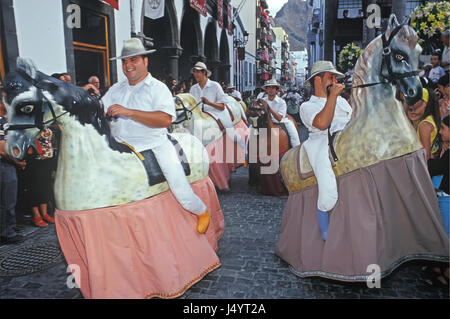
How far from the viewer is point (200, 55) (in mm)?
15945

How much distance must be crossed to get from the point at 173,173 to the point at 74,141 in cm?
84

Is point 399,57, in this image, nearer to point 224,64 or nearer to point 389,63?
point 389,63

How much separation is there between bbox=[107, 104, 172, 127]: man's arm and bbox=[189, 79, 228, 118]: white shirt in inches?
141

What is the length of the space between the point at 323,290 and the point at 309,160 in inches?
47.3

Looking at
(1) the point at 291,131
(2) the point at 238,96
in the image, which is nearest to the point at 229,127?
(1) the point at 291,131

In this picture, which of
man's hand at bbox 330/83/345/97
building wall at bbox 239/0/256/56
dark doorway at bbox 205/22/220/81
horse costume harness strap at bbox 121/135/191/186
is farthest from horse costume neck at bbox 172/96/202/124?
building wall at bbox 239/0/256/56

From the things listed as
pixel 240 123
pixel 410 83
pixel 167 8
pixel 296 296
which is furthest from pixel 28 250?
pixel 167 8

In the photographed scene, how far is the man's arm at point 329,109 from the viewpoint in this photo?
3004mm

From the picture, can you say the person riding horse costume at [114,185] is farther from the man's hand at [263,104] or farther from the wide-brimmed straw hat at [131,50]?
the man's hand at [263,104]

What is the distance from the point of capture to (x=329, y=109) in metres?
3.01

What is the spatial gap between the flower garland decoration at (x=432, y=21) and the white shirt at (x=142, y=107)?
588 centimetres

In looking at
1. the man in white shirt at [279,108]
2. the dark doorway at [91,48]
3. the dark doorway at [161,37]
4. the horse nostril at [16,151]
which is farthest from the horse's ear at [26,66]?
the dark doorway at [161,37]

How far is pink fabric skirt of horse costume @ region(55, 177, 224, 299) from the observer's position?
2.74 meters

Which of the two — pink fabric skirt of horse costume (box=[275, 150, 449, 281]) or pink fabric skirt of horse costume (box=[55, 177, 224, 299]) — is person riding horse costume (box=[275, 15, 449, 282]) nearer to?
pink fabric skirt of horse costume (box=[275, 150, 449, 281])
